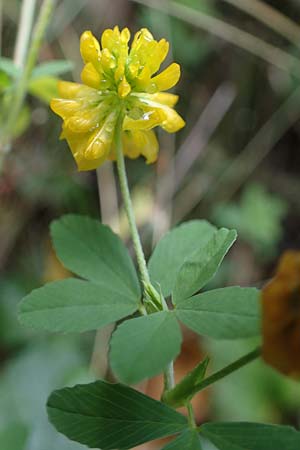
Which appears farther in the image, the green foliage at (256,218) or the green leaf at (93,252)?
the green foliage at (256,218)

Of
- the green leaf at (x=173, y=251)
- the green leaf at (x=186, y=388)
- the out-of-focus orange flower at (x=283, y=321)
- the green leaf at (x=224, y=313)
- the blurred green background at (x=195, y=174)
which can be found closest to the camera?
the out-of-focus orange flower at (x=283, y=321)

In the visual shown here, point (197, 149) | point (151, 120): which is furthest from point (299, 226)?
point (151, 120)

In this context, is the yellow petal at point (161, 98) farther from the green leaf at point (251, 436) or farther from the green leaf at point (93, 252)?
the green leaf at point (251, 436)

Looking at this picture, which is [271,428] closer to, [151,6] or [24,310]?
[24,310]

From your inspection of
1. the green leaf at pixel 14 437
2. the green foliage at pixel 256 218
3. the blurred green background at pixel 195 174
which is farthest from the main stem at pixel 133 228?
the green foliage at pixel 256 218

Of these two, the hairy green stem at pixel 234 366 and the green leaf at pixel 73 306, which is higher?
the hairy green stem at pixel 234 366

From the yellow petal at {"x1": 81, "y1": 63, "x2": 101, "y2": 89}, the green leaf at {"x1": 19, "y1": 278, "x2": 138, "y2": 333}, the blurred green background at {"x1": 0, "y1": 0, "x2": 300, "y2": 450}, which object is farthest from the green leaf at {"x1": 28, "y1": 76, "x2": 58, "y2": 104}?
the green leaf at {"x1": 19, "y1": 278, "x2": 138, "y2": 333}

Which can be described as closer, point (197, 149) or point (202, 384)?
point (202, 384)

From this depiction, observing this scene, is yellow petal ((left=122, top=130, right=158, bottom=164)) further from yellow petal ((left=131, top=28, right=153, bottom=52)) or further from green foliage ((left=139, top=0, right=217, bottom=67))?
green foliage ((left=139, top=0, right=217, bottom=67))
